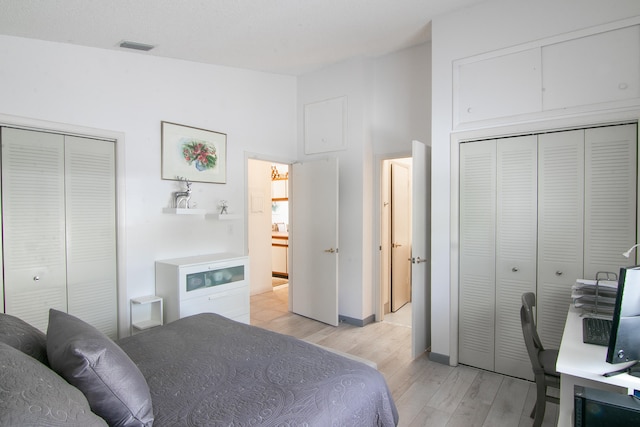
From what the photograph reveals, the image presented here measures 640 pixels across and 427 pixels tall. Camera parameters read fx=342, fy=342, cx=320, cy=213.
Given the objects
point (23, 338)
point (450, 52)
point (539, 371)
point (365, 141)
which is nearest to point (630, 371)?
point (539, 371)

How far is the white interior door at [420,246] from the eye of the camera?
10.4 feet

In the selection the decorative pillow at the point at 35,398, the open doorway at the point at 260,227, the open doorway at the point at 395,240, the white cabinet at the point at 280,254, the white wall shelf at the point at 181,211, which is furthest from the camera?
the white cabinet at the point at 280,254

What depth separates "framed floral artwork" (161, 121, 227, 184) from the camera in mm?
3381

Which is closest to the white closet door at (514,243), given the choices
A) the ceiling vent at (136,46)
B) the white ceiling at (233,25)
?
the white ceiling at (233,25)

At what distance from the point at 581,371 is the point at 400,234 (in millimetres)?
3479

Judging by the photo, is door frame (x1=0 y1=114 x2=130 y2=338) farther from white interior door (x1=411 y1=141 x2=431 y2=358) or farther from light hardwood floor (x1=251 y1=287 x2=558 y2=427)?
white interior door (x1=411 y1=141 x2=431 y2=358)

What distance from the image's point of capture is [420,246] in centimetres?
327

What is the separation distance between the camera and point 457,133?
304 centimetres

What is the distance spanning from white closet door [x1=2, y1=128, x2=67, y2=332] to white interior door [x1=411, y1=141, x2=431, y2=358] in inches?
116

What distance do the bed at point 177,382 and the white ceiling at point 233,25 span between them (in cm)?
203

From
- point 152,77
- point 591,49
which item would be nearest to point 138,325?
point 152,77

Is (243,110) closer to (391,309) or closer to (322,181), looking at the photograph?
(322,181)

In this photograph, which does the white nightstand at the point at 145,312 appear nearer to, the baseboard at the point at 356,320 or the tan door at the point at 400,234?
the baseboard at the point at 356,320

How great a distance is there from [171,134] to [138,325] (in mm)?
1828
